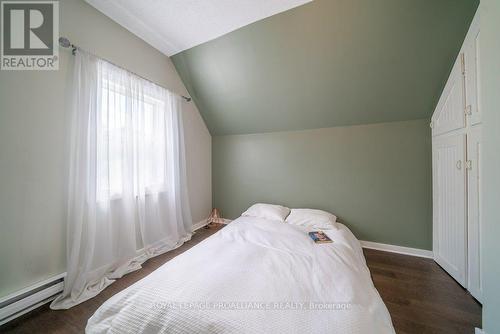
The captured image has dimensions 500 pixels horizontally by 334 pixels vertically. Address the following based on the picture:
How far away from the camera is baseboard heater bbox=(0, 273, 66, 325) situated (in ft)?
4.09

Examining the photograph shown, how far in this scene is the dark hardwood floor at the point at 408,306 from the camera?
1230mm

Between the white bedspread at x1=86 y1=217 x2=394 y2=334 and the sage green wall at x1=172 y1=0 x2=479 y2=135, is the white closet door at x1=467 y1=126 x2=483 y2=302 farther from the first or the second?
the white bedspread at x1=86 y1=217 x2=394 y2=334

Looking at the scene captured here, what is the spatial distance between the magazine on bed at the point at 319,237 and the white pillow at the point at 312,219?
0.71 ft

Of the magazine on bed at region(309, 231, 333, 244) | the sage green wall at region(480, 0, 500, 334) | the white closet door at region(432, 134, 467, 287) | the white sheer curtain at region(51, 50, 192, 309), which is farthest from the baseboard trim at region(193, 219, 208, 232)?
the white closet door at region(432, 134, 467, 287)

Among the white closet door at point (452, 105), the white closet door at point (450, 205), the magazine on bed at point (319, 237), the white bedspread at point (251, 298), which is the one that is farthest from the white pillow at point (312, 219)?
the white closet door at point (452, 105)

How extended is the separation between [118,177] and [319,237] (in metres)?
2.29

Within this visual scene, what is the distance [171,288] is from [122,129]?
1.71 m

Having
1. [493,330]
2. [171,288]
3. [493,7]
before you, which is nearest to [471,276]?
[493,330]

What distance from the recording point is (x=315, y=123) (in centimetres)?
264

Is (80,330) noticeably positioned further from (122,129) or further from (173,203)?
(122,129)

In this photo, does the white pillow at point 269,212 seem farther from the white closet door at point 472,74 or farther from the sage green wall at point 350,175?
the white closet door at point 472,74

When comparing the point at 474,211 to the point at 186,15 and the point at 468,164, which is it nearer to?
the point at 468,164
